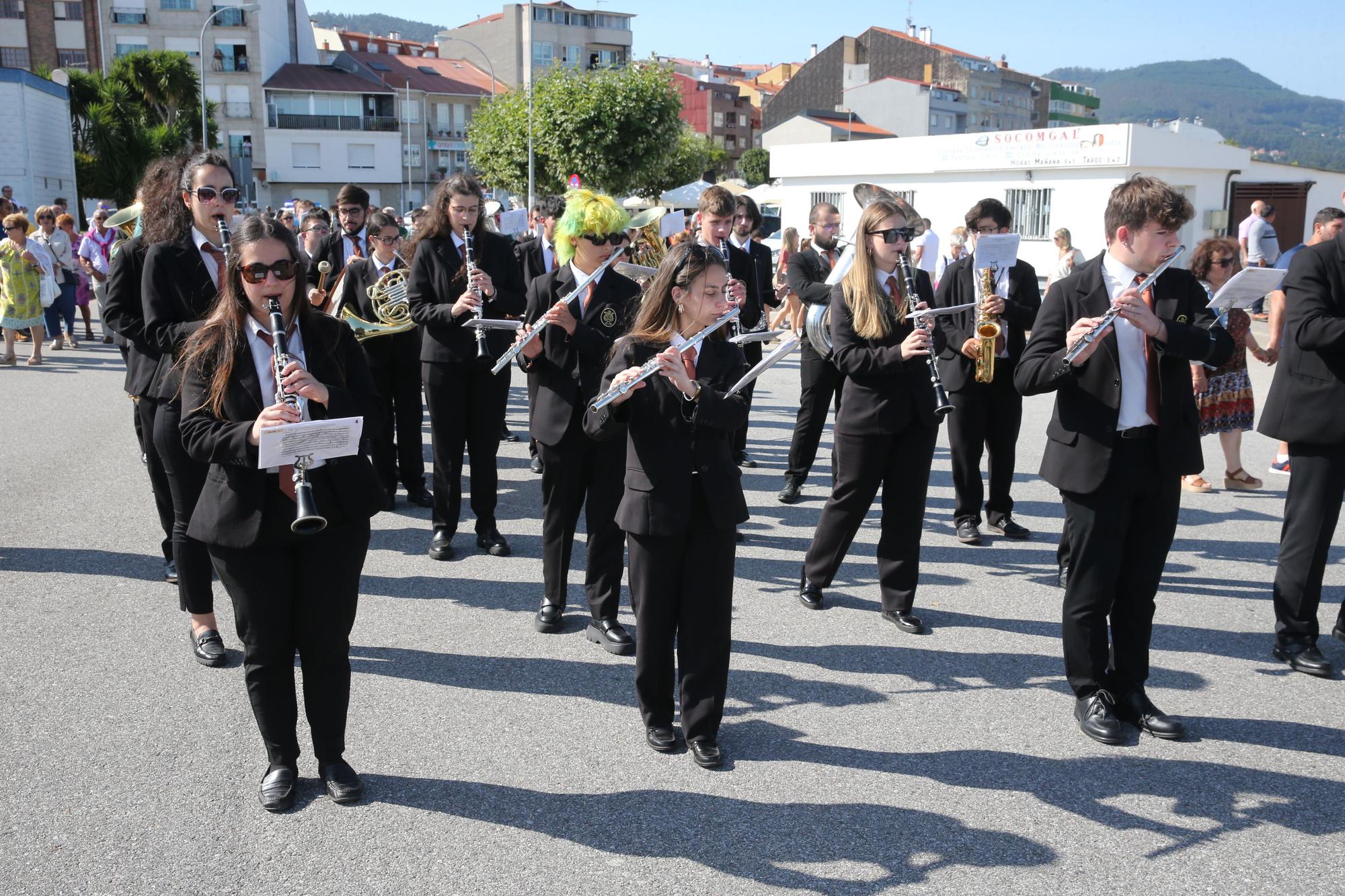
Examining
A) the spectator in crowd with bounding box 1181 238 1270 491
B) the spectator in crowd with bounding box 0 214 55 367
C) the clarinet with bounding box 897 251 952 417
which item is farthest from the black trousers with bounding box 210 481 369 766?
the spectator in crowd with bounding box 0 214 55 367

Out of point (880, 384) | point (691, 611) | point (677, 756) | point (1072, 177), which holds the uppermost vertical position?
point (1072, 177)

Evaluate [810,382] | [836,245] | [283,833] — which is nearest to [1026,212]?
[836,245]

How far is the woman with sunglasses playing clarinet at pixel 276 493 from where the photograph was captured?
3.47 m

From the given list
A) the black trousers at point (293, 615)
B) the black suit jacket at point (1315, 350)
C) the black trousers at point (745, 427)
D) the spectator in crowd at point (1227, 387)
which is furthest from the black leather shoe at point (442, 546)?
the spectator in crowd at point (1227, 387)

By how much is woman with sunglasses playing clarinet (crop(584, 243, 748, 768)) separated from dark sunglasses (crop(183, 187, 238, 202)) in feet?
6.68

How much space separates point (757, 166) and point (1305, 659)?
7622 cm

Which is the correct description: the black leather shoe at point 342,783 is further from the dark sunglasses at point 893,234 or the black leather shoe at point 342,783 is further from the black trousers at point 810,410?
the black trousers at point 810,410

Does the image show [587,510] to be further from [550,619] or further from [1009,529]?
[1009,529]

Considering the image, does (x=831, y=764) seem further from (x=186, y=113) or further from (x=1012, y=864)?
(x=186, y=113)

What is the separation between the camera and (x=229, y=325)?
349 centimetres

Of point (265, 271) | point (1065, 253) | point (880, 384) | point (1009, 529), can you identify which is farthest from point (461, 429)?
point (1065, 253)

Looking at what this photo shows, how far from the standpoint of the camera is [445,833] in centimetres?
357

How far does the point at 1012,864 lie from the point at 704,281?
218cm

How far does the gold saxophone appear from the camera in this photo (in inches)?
233
